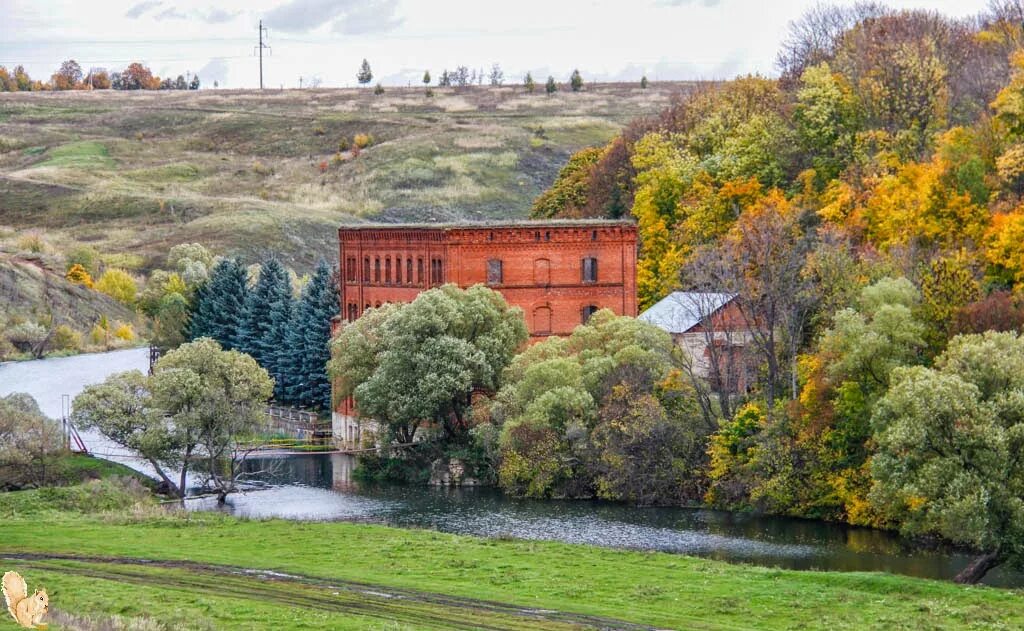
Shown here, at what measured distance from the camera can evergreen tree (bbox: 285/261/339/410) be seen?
91.8 m

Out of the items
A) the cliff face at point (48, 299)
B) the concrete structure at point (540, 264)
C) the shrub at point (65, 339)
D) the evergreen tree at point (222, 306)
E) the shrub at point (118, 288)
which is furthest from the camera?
the shrub at point (118, 288)

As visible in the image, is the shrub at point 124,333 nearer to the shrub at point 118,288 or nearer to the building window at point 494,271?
the shrub at point 118,288

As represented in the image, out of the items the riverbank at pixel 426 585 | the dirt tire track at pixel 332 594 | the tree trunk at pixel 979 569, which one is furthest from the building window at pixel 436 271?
the tree trunk at pixel 979 569

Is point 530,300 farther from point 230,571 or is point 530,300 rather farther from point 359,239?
point 230,571

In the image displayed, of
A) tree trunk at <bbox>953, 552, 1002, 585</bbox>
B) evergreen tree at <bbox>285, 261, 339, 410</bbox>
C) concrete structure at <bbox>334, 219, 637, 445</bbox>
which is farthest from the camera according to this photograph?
evergreen tree at <bbox>285, 261, 339, 410</bbox>

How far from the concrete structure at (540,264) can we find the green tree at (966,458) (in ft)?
121

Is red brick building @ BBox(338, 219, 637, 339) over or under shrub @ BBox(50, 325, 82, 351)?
over

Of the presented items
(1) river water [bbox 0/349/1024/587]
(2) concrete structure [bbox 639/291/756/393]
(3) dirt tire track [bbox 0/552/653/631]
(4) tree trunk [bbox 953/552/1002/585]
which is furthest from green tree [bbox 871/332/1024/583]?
(2) concrete structure [bbox 639/291/756/393]

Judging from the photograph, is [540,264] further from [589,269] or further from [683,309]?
[683,309]

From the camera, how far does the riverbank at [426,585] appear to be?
37906mm

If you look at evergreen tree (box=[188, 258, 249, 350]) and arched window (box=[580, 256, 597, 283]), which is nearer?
arched window (box=[580, 256, 597, 283])

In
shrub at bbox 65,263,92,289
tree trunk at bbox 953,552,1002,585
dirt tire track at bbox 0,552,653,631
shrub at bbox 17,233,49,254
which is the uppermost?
shrub at bbox 17,233,49,254

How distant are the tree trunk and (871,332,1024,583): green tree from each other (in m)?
0.03

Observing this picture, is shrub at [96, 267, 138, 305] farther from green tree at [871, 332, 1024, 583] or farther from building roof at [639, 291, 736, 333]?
A: green tree at [871, 332, 1024, 583]
